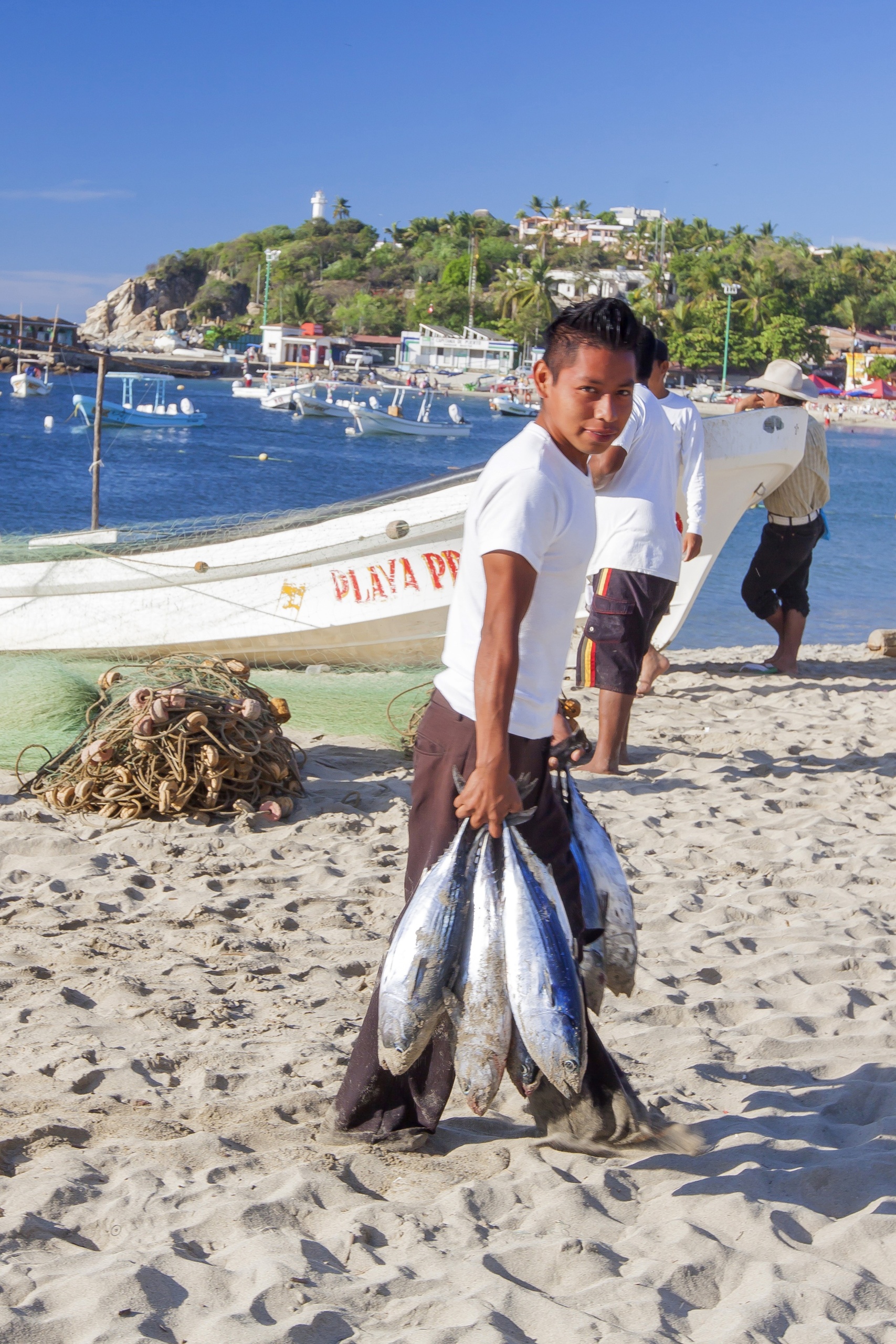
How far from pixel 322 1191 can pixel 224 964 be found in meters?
1.30

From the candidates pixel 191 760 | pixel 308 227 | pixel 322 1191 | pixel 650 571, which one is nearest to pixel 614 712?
pixel 650 571

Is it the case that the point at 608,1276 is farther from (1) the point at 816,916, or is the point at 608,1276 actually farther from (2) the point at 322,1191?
(1) the point at 816,916

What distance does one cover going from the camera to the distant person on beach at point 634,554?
4688 millimetres

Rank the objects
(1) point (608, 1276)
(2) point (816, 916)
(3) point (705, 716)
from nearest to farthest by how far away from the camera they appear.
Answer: (1) point (608, 1276) < (2) point (816, 916) < (3) point (705, 716)

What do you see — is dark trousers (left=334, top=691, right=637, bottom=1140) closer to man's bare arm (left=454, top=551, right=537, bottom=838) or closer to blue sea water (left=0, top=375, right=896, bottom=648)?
man's bare arm (left=454, top=551, right=537, bottom=838)

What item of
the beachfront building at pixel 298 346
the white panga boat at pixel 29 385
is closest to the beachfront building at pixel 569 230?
the beachfront building at pixel 298 346

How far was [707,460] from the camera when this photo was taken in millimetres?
8141

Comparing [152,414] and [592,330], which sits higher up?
[152,414]

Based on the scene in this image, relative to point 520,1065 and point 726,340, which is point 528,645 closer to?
point 520,1065

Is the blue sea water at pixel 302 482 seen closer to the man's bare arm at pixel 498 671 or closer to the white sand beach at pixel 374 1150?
the white sand beach at pixel 374 1150

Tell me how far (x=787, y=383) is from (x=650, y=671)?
2.23 meters

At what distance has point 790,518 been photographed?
8.02m

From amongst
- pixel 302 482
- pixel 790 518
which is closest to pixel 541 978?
pixel 790 518

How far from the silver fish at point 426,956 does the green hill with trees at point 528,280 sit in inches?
3968
